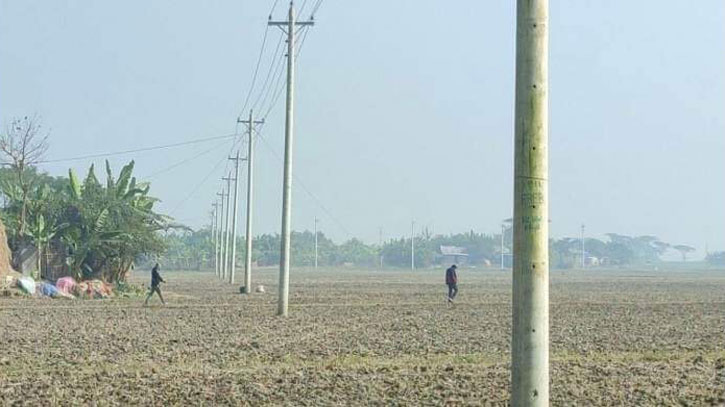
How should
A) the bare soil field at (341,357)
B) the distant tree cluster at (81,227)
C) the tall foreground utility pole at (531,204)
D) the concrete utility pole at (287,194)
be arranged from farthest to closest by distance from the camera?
the distant tree cluster at (81,227) < the concrete utility pole at (287,194) < the bare soil field at (341,357) < the tall foreground utility pole at (531,204)

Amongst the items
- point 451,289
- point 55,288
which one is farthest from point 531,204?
point 55,288

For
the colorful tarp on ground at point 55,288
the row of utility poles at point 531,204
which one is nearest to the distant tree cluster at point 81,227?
the colorful tarp on ground at point 55,288

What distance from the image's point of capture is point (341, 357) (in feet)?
65.8

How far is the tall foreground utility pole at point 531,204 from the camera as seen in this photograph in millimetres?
8555

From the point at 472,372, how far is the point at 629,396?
3.15 meters

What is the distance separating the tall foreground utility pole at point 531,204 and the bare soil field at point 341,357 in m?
5.22

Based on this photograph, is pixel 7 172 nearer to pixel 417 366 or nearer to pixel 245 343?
pixel 245 343

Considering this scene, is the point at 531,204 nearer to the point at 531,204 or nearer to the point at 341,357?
the point at 531,204

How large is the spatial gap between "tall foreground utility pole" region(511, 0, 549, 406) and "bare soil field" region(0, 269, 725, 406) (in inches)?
205

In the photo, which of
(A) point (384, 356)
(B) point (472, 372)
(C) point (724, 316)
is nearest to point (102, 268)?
(C) point (724, 316)

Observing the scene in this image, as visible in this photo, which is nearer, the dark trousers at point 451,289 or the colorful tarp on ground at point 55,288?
the dark trousers at point 451,289

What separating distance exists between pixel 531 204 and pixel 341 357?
39.0 feet

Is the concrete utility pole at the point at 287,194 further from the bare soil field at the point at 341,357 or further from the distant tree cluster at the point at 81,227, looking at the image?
the distant tree cluster at the point at 81,227

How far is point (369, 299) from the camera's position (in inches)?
1812
